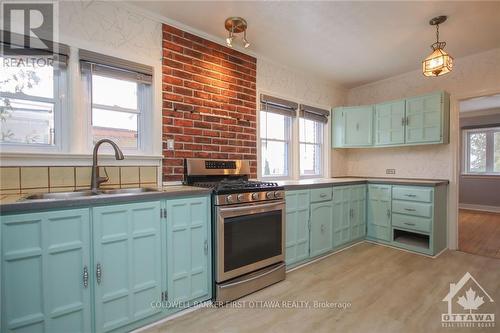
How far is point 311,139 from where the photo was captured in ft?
13.4

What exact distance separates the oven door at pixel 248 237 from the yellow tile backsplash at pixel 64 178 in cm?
79

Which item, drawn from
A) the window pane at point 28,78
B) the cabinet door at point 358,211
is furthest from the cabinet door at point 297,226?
the window pane at point 28,78

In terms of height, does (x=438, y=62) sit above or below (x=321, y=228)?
above

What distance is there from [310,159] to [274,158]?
2.86 feet

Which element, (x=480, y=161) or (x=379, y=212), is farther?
(x=480, y=161)

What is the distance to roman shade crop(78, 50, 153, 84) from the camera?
1952 millimetres

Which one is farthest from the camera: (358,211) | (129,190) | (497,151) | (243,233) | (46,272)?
(497,151)

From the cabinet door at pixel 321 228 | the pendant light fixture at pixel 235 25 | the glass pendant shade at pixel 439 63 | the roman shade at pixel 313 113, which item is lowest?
the cabinet door at pixel 321 228

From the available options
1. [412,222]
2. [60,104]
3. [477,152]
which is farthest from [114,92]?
[477,152]

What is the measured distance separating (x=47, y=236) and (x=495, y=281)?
146 inches

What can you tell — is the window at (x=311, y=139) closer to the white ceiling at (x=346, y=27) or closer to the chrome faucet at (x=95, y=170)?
the white ceiling at (x=346, y=27)

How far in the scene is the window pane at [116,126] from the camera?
211 centimetres

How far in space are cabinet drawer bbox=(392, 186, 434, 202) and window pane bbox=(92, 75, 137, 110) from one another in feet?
10.8

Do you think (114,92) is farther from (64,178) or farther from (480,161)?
(480,161)
